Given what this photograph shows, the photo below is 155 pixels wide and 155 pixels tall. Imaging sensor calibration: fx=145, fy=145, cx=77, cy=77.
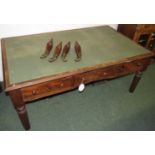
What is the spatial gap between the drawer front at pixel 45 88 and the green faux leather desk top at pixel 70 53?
7 cm

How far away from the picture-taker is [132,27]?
193 cm

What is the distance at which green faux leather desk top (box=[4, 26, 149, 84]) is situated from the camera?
1003 millimetres

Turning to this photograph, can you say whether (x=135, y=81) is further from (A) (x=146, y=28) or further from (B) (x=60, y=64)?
(B) (x=60, y=64)

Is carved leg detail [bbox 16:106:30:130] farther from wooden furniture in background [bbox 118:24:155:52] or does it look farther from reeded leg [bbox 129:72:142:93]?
wooden furniture in background [bbox 118:24:155:52]

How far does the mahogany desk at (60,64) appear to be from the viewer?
37.5 inches

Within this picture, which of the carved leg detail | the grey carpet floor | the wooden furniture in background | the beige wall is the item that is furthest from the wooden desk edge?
the wooden furniture in background

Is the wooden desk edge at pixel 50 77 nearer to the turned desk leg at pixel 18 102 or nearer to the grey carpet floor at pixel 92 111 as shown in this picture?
the turned desk leg at pixel 18 102

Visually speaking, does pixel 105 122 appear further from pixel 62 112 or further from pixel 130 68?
pixel 130 68

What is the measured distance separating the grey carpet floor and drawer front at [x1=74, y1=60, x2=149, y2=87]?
1.58 feet

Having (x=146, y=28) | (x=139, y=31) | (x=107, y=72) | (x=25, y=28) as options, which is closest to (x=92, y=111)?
(x=107, y=72)

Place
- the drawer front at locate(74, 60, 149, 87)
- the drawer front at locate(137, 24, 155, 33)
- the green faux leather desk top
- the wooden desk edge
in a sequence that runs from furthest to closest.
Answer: the drawer front at locate(137, 24, 155, 33)
the drawer front at locate(74, 60, 149, 87)
the green faux leather desk top
the wooden desk edge

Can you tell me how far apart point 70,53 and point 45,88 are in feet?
1.25
